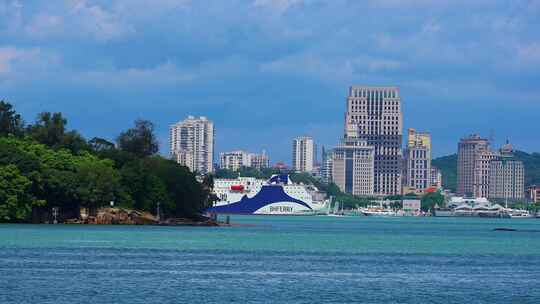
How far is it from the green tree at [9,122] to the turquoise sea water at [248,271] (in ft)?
125

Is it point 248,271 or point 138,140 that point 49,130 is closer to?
point 138,140

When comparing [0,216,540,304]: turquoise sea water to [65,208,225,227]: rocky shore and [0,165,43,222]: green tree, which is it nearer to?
[0,165,43,222]: green tree

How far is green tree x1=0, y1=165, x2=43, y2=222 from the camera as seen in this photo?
381 feet

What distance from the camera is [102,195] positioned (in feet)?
410

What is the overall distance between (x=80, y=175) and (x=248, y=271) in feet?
184

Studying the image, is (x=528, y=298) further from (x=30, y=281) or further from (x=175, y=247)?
(x=175, y=247)

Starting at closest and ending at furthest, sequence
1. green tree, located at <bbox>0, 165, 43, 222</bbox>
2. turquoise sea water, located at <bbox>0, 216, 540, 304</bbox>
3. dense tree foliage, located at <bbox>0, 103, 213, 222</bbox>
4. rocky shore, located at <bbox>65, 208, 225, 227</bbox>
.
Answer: turquoise sea water, located at <bbox>0, 216, 540, 304</bbox> → green tree, located at <bbox>0, 165, 43, 222</bbox> → dense tree foliage, located at <bbox>0, 103, 213, 222</bbox> → rocky shore, located at <bbox>65, 208, 225, 227</bbox>

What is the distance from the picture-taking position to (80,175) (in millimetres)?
123500

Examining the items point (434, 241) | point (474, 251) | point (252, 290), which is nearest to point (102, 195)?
point (434, 241)

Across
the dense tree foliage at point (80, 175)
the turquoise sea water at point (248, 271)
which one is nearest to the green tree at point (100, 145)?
the dense tree foliage at point (80, 175)

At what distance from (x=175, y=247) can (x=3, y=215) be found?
33303mm

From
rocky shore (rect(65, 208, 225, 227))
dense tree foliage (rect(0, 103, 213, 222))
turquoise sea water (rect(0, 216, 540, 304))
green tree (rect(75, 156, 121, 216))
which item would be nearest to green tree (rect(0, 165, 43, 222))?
dense tree foliage (rect(0, 103, 213, 222))

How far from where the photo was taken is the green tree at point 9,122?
14425 cm

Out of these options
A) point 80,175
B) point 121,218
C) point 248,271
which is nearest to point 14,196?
point 80,175
